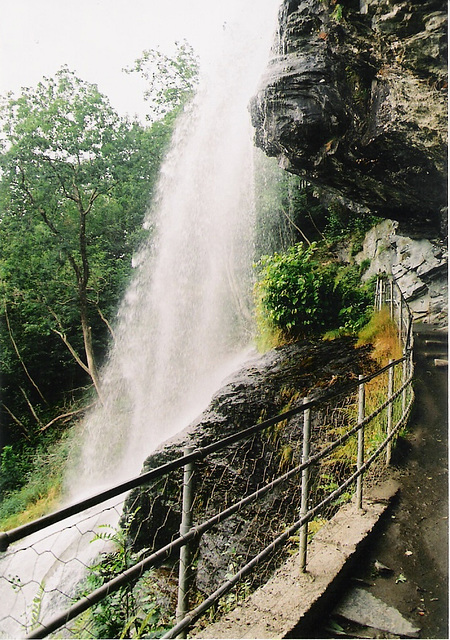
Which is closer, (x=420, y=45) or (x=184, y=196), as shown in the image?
(x=420, y=45)

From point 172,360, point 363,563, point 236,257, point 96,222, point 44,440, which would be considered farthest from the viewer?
point 96,222

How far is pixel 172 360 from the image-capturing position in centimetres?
1028

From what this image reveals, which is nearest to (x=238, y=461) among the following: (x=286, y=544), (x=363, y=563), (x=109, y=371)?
(x=286, y=544)

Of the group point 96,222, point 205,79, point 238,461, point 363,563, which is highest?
point 205,79

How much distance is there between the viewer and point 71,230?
14.0m

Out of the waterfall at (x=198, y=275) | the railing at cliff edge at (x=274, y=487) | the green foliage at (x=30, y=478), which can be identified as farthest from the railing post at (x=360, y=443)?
the green foliage at (x=30, y=478)

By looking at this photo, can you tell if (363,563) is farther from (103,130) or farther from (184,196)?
(103,130)

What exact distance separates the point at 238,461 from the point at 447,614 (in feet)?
10.4

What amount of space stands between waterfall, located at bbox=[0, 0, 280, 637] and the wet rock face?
389 centimetres

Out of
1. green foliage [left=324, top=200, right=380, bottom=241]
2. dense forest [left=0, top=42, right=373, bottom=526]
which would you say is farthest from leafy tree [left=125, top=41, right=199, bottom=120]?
green foliage [left=324, top=200, right=380, bottom=241]

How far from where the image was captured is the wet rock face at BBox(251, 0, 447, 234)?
4.48m

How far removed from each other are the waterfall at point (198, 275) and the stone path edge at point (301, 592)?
19.1ft

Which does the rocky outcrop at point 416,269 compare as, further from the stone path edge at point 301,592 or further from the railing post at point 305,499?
the railing post at point 305,499

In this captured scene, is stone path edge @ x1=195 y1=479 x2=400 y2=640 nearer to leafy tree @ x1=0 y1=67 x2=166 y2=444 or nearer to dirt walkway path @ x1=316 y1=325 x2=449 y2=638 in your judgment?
dirt walkway path @ x1=316 y1=325 x2=449 y2=638
